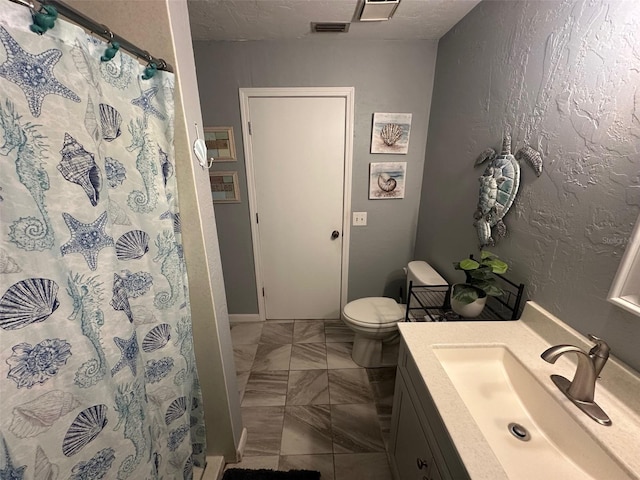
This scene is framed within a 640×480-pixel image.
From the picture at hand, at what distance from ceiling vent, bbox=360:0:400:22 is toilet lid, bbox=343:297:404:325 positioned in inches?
71.7

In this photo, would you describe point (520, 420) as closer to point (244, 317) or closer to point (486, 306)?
point (486, 306)

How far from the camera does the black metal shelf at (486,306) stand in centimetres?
112

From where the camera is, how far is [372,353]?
1.87 m

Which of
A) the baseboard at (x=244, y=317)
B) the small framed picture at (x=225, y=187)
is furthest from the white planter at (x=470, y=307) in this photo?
the baseboard at (x=244, y=317)

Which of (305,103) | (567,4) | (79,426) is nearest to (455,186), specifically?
(567,4)

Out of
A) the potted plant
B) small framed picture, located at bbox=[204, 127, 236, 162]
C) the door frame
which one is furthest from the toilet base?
small framed picture, located at bbox=[204, 127, 236, 162]

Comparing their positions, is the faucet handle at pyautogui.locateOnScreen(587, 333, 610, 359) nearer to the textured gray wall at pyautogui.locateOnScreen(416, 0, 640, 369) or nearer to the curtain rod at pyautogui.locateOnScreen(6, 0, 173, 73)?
the textured gray wall at pyautogui.locateOnScreen(416, 0, 640, 369)

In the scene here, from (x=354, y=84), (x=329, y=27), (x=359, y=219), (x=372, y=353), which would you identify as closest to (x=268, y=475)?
(x=372, y=353)

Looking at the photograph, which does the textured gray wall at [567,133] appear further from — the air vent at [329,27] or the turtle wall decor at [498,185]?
the air vent at [329,27]

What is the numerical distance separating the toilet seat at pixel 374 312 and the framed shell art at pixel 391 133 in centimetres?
118

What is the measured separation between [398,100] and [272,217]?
1332 millimetres

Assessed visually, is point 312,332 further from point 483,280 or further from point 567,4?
point 567,4

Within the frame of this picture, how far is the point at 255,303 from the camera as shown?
241cm

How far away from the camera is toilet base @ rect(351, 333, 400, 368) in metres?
1.87
